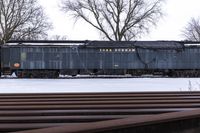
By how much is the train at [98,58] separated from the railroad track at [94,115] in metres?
30.7

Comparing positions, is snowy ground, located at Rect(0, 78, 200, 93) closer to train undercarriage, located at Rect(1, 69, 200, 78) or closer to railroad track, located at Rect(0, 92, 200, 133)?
railroad track, located at Rect(0, 92, 200, 133)

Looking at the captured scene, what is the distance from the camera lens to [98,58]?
37.4 m

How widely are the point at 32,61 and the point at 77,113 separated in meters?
32.3

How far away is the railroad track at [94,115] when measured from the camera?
4.20m

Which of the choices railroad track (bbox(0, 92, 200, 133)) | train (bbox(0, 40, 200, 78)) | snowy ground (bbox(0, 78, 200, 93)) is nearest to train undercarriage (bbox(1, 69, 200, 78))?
train (bbox(0, 40, 200, 78))

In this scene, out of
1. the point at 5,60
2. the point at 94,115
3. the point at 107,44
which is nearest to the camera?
the point at 94,115

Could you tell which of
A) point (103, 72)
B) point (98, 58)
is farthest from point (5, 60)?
point (103, 72)

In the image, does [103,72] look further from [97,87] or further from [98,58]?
[97,87]

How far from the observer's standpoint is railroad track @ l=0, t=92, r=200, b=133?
4.20m

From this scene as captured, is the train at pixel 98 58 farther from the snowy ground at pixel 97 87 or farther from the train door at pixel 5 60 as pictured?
the snowy ground at pixel 97 87

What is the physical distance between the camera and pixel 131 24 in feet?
188

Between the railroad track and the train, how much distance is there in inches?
1208

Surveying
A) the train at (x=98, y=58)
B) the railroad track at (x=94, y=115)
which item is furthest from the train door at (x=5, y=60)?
the railroad track at (x=94, y=115)

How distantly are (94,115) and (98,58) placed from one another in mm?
32583
